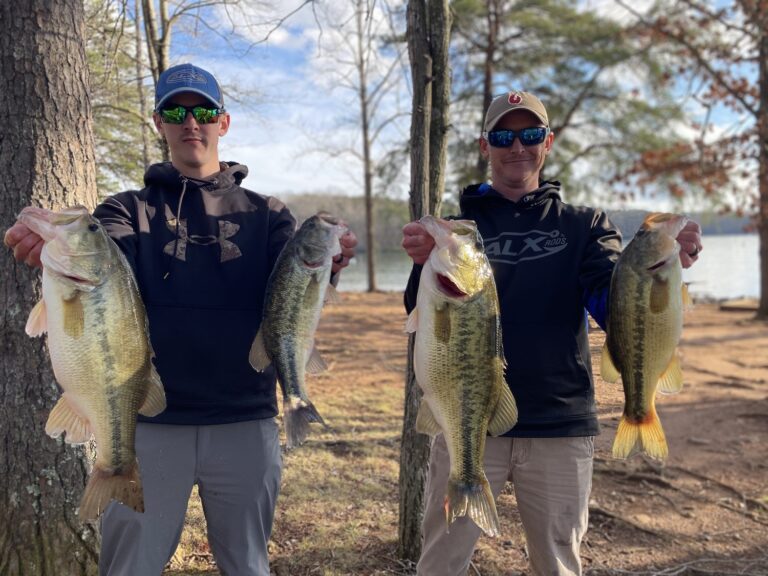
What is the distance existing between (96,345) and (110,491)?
636 mm

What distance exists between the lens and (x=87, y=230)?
223 centimetres

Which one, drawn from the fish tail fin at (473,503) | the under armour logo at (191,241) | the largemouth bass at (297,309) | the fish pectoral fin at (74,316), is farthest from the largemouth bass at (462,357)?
the fish pectoral fin at (74,316)

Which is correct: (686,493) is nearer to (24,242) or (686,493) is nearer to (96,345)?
(96,345)

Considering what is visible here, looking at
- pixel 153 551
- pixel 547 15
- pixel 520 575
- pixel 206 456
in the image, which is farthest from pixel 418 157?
pixel 547 15

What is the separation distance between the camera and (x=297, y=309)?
2387 mm

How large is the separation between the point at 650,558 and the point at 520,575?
120cm

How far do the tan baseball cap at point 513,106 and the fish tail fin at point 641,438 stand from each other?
1654 mm

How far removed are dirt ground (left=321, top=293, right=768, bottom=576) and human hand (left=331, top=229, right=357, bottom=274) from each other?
1499 millimetres

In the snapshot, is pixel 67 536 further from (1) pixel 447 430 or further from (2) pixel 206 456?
(1) pixel 447 430

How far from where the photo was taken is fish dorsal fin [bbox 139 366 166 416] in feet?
7.75

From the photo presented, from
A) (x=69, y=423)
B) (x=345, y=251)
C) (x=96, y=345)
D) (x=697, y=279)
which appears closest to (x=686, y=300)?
(x=345, y=251)

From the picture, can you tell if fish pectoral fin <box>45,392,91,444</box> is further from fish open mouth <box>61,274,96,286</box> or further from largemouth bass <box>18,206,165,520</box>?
fish open mouth <box>61,274,96,286</box>

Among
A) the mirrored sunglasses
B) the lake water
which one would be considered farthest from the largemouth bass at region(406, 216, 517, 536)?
the lake water

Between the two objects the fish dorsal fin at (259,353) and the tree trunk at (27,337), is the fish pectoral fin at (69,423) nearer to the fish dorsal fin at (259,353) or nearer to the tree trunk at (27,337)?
the fish dorsal fin at (259,353)
